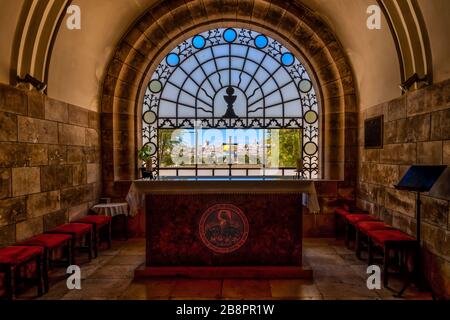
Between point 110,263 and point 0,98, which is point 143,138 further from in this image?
point 0,98

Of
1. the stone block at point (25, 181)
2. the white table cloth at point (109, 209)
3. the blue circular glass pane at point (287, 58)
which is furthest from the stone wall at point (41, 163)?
the blue circular glass pane at point (287, 58)

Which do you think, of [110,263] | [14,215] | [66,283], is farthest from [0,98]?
A: [110,263]

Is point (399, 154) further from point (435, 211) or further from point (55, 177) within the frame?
point (55, 177)

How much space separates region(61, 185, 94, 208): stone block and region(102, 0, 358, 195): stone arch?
0.51m

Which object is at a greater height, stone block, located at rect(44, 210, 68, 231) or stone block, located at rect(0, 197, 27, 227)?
stone block, located at rect(0, 197, 27, 227)

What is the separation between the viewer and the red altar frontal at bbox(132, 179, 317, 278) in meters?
4.10

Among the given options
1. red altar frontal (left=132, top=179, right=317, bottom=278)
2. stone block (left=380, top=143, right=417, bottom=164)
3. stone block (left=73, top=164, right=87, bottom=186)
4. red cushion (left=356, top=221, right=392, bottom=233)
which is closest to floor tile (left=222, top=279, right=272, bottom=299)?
red altar frontal (left=132, top=179, right=317, bottom=278)

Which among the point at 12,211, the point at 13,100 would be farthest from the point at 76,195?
the point at 13,100

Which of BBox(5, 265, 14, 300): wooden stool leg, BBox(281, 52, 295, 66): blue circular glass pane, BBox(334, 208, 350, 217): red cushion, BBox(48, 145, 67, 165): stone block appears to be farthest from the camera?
BBox(281, 52, 295, 66): blue circular glass pane

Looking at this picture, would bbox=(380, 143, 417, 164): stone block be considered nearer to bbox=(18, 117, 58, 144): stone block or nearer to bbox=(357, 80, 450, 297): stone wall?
bbox=(357, 80, 450, 297): stone wall

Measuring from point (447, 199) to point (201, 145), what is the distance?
14.8 feet

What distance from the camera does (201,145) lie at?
6785 mm

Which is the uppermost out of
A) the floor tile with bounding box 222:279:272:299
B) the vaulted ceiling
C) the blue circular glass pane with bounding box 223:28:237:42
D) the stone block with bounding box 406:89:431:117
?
the blue circular glass pane with bounding box 223:28:237:42
